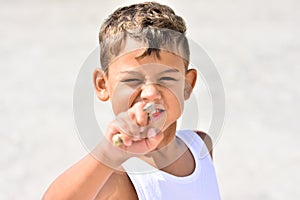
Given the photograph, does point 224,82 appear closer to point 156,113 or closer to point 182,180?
point 182,180

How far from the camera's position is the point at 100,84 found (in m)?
0.62

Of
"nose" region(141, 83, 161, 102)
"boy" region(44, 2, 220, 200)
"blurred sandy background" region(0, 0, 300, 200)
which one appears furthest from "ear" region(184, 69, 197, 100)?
"blurred sandy background" region(0, 0, 300, 200)

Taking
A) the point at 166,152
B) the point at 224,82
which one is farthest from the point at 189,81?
the point at 224,82

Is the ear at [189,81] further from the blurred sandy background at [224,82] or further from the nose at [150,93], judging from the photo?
the blurred sandy background at [224,82]

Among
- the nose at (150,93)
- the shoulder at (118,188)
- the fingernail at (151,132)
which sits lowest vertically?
the shoulder at (118,188)

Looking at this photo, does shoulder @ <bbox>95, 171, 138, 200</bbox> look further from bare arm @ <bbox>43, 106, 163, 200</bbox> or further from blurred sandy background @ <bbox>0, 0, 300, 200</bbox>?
blurred sandy background @ <bbox>0, 0, 300, 200</bbox>

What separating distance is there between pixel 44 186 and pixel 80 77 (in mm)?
812

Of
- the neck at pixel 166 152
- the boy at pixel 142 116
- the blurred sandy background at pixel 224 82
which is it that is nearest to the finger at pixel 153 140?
the boy at pixel 142 116

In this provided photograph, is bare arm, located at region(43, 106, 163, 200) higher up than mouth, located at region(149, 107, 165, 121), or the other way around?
mouth, located at region(149, 107, 165, 121)

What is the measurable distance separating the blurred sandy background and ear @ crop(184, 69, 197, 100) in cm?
70

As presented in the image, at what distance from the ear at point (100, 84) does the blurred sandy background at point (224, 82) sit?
767 millimetres

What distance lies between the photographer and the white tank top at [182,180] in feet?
2.01

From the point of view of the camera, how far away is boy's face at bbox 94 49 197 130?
55cm

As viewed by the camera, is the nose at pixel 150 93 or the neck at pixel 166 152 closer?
the nose at pixel 150 93
